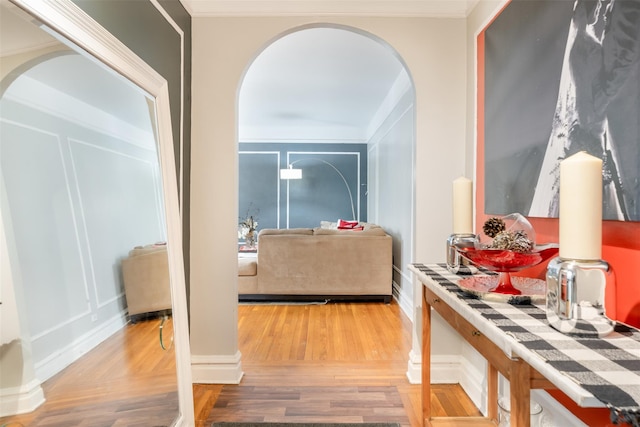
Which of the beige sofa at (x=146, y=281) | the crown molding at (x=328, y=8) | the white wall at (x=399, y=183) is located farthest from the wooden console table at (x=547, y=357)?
the white wall at (x=399, y=183)

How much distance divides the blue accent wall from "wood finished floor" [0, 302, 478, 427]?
3996 mm

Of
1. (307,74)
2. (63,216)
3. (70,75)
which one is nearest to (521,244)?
(63,216)

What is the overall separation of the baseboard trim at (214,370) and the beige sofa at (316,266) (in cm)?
185

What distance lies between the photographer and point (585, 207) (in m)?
0.86

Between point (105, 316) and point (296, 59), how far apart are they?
331 centimetres

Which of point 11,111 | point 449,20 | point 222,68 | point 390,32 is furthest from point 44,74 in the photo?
point 449,20

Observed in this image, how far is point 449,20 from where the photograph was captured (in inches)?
92.4

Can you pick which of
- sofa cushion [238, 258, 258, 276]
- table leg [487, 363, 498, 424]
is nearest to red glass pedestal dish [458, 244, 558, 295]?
table leg [487, 363, 498, 424]

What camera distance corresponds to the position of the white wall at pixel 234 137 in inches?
92.5

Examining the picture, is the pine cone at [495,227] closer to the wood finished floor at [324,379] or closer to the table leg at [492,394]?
the table leg at [492,394]

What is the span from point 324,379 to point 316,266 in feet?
6.17

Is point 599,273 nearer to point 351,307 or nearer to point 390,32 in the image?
point 390,32

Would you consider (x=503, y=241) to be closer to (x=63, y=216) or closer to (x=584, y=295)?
(x=584, y=295)

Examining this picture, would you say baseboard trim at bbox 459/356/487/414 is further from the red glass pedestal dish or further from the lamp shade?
the lamp shade
